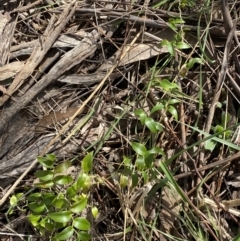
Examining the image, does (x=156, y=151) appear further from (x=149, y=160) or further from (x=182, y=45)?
(x=182, y=45)

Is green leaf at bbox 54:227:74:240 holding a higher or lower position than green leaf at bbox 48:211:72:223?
lower

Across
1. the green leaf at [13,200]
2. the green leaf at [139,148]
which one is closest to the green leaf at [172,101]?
the green leaf at [139,148]

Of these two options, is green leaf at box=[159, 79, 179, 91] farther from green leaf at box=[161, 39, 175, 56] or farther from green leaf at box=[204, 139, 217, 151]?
green leaf at box=[204, 139, 217, 151]

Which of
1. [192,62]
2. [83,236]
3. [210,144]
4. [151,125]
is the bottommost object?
[83,236]

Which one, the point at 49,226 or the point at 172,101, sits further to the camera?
the point at 172,101

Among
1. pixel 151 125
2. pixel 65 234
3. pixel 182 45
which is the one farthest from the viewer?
pixel 182 45

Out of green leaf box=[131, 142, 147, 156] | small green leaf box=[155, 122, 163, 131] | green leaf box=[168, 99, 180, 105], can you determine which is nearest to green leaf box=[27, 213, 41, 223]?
green leaf box=[131, 142, 147, 156]

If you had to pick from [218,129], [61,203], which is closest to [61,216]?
[61,203]
